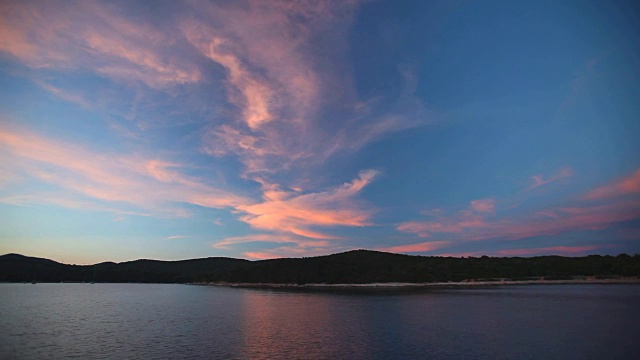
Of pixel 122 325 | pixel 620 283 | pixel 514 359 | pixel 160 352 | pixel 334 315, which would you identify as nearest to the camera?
pixel 514 359

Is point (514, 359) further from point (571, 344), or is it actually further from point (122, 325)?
point (122, 325)

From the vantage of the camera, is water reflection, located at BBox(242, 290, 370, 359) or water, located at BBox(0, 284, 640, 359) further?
water reflection, located at BBox(242, 290, 370, 359)

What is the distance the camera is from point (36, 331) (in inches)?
2157

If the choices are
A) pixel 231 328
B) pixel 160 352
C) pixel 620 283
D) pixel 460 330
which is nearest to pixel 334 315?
pixel 231 328

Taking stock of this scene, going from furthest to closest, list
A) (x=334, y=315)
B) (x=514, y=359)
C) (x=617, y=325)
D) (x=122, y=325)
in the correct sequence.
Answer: (x=334, y=315), (x=122, y=325), (x=617, y=325), (x=514, y=359)

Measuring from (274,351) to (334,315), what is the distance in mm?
37076

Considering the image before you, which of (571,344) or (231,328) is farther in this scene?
(231,328)

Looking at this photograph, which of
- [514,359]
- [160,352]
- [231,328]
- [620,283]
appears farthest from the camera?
[620,283]

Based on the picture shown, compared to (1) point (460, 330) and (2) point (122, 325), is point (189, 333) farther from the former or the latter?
(1) point (460, 330)

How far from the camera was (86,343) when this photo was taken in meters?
46.1

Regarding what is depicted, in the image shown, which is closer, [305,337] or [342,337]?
[342,337]

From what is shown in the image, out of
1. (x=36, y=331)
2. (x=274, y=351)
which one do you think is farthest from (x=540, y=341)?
(x=36, y=331)

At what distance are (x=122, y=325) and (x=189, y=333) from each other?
17581 mm

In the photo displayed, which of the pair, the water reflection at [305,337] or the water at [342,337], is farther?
the water reflection at [305,337]
